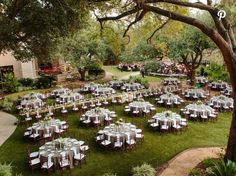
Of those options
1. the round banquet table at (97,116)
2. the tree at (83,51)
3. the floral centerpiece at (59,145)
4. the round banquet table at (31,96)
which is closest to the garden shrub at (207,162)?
the floral centerpiece at (59,145)

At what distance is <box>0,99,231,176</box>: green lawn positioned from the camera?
1288 cm

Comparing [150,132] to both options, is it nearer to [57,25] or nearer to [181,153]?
[181,153]

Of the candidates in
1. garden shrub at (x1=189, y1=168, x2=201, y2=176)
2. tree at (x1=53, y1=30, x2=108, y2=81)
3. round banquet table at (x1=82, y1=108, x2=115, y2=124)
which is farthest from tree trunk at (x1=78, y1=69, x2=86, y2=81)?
garden shrub at (x1=189, y1=168, x2=201, y2=176)

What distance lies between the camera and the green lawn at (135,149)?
12875mm

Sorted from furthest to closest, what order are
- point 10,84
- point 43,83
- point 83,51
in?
point 83,51, point 43,83, point 10,84

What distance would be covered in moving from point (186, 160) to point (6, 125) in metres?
13.0

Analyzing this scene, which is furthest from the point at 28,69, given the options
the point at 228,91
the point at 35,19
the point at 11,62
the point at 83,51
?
the point at 228,91

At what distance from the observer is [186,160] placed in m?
13.0

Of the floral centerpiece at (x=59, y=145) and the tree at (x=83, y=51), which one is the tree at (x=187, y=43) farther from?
the floral centerpiece at (x=59, y=145)

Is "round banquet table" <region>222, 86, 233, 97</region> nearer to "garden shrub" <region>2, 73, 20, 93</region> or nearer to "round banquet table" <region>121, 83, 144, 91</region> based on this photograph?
"round banquet table" <region>121, 83, 144, 91</region>

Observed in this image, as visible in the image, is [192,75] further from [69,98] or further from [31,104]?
[31,104]

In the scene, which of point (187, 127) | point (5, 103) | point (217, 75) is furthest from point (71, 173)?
point (217, 75)

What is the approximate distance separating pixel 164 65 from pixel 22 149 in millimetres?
30732

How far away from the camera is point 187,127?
17.8m
